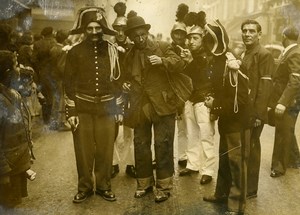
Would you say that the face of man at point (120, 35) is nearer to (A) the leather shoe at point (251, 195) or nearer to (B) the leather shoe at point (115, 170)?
(B) the leather shoe at point (115, 170)

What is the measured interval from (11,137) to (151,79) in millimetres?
1666

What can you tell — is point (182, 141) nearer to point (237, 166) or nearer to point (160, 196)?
point (160, 196)

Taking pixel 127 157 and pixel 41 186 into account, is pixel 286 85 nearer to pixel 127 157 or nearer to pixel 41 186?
pixel 127 157

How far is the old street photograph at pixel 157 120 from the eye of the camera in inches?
148

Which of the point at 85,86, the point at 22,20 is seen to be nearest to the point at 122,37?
the point at 85,86

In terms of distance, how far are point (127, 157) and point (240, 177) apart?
1865 millimetres

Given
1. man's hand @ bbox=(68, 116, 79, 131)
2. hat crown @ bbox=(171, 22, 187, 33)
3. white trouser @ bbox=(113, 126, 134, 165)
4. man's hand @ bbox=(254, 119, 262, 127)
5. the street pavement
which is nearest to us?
man's hand @ bbox=(254, 119, 262, 127)

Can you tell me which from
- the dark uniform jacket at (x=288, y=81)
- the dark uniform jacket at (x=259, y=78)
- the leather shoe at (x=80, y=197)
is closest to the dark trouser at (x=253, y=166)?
the dark uniform jacket at (x=259, y=78)

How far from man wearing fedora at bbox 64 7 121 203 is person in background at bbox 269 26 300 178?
2.10 metres

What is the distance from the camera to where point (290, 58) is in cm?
462

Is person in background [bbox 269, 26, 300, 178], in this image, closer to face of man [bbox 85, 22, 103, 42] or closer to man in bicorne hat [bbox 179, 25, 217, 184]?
man in bicorne hat [bbox 179, 25, 217, 184]

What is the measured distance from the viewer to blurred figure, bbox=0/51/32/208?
3406 mm

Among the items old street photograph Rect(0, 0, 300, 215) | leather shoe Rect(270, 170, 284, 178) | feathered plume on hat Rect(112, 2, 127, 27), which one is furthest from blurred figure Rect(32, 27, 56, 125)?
leather shoe Rect(270, 170, 284, 178)

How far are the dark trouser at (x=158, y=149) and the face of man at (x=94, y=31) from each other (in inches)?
44.1
